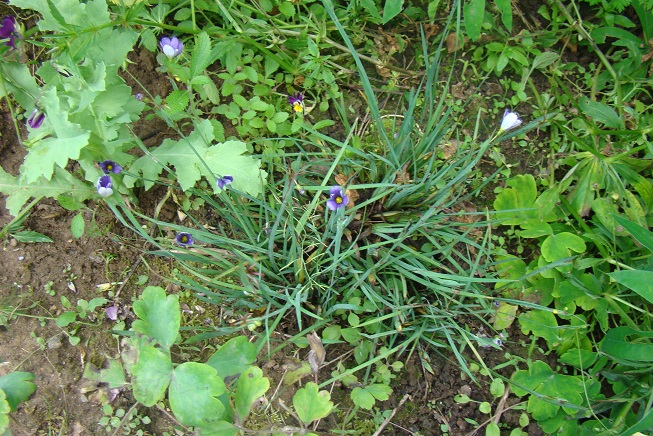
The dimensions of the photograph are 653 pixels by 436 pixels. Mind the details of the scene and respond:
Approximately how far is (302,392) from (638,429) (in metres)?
1.02

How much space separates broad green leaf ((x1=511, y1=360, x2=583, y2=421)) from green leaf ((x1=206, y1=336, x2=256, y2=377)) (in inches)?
35.4

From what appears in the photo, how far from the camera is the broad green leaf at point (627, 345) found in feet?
5.41

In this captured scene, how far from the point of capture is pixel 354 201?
1.76 metres

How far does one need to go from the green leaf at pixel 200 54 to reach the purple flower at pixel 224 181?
0.33 m

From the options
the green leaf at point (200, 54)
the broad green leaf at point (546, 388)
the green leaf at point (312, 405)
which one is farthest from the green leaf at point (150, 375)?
the broad green leaf at point (546, 388)

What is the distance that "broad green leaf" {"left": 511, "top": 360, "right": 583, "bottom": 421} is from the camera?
1734 mm

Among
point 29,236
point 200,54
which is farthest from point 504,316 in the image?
point 29,236

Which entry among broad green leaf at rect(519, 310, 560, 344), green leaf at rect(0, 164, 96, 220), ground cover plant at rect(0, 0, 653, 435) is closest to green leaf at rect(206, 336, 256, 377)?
ground cover plant at rect(0, 0, 653, 435)

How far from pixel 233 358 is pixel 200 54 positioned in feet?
3.03

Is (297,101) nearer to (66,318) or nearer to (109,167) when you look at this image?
(109,167)

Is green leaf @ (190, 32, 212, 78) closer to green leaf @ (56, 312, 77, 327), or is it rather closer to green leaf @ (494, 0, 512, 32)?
green leaf @ (56, 312, 77, 327)

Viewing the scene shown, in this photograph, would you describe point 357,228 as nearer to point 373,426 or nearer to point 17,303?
point 373,426

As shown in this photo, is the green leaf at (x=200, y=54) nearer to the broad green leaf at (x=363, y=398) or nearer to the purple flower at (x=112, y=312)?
the purple flower at (x=112, y=312)

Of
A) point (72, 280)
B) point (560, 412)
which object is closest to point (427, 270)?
point (560, 412)
